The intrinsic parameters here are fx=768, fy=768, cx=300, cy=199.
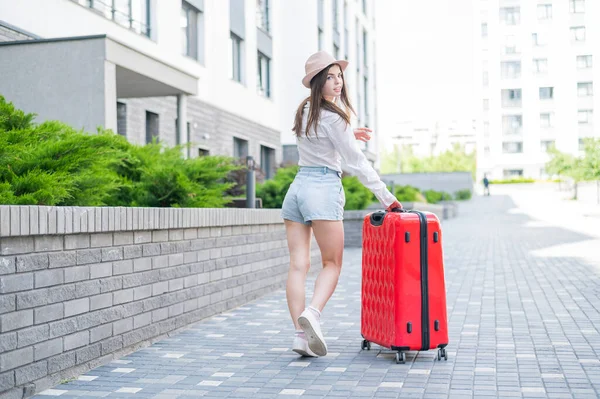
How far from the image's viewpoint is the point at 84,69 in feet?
39.7

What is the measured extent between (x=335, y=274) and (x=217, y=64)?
18169mm

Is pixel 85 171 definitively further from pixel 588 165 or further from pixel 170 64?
pixel 588 165

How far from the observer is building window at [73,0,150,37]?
632 inches

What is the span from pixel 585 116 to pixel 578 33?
29.7 ft

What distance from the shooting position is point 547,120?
8656 centimetres

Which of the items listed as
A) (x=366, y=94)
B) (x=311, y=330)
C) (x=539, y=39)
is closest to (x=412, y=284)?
(x=311, y=330)

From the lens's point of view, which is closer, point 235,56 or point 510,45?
point 235,56

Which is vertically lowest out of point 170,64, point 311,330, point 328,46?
point 311,330

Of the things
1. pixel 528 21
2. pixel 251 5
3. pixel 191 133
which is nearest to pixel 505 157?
pixel 528 21

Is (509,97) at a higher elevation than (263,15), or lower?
higher

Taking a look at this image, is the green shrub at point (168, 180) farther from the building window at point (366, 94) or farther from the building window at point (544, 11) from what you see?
the building window at point (544, 11)

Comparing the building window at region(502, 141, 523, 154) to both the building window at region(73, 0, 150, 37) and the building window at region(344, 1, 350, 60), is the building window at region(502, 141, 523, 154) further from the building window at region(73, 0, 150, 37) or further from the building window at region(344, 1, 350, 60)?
the building window at region(73, 0, 150, 37)

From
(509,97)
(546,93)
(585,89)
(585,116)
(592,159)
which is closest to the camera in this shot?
(592,159)

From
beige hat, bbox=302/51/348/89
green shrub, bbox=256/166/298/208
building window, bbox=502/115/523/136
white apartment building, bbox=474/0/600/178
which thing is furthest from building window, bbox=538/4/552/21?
beige hat, bbox=302/51/348/89
